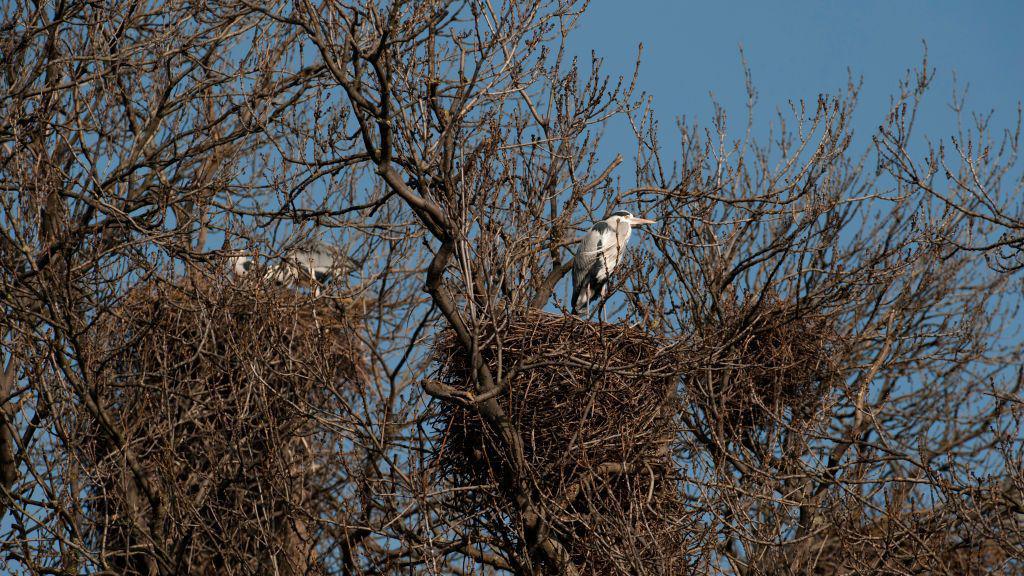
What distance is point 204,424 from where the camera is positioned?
7.79 m

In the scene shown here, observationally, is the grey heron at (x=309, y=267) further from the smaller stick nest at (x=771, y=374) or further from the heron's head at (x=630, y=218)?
the smaller stick nest at (x=771, y=374)

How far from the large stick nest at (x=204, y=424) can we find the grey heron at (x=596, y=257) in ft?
4.60

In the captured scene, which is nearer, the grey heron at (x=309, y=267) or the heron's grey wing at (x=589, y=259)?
the heron's grey wing at (x=589, y=259)

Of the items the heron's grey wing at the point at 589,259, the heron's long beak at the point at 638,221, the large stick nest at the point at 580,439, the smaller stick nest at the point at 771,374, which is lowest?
the large stick nest at the point at 580,439

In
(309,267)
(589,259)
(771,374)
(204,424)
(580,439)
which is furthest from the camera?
(309,267)

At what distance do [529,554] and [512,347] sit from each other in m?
1.05

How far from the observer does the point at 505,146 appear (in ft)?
18.6

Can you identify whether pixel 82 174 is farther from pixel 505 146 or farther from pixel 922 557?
pixel 922 557

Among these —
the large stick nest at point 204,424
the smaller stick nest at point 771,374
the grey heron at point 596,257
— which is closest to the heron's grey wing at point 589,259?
the grey heron at point 596,257

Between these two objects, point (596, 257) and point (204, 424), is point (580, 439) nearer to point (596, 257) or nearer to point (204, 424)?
point (596, 257)

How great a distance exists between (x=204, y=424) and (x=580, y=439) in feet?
11.3

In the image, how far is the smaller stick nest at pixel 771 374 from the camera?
691 centimetres

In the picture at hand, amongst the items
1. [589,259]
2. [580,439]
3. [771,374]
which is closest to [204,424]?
[589,259]

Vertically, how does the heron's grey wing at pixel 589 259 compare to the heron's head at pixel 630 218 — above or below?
below
